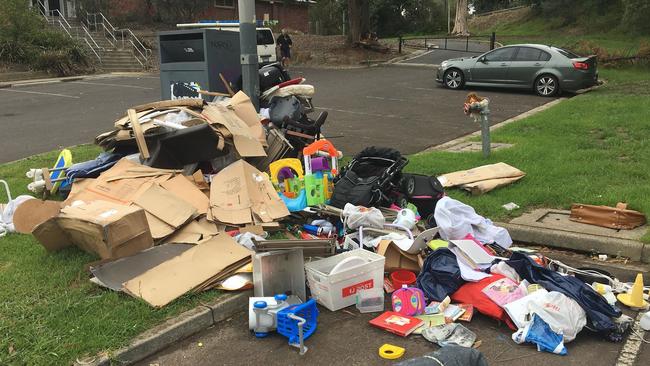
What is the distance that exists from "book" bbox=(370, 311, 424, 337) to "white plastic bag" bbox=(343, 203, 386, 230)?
1.26 m

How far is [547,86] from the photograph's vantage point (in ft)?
53.4

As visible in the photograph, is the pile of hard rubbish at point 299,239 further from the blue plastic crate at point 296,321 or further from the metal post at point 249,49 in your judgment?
the metal post at point 249,49

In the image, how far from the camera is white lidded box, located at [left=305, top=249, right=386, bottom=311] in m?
4.10

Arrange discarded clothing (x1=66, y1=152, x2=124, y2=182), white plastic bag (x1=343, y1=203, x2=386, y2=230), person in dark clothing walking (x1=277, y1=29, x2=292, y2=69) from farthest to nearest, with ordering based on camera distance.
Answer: person in dark clothing walking (x1=277, y1=29, x2=292, y2=69)
discarded clothing (x1=66, y1=152, x2=124, y2=182)
white plastic bag (x1=343, y1=203, x2=386, y2=230)

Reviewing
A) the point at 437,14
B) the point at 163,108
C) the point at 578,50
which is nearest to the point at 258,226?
the point at 163,108

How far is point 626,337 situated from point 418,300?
1.39 metres

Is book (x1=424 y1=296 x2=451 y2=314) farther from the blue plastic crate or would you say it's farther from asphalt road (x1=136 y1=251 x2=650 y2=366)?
the blue plastic crate

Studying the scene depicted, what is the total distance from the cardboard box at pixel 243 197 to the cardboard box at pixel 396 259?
4.28 feet

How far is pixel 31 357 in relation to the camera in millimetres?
3311

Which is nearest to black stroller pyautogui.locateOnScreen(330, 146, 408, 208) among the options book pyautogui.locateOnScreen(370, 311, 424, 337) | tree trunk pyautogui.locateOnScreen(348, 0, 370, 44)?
book pyautogui.locateOnScreen(370, 311, 424, 337)

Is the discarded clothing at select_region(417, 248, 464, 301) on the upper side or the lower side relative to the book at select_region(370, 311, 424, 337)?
upper

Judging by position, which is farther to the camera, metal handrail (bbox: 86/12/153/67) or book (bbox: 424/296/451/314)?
metal handrail (bbox: 86/12/153/67)

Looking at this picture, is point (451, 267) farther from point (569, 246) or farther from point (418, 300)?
point (569, 246)

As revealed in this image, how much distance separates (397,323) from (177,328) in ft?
4.99
